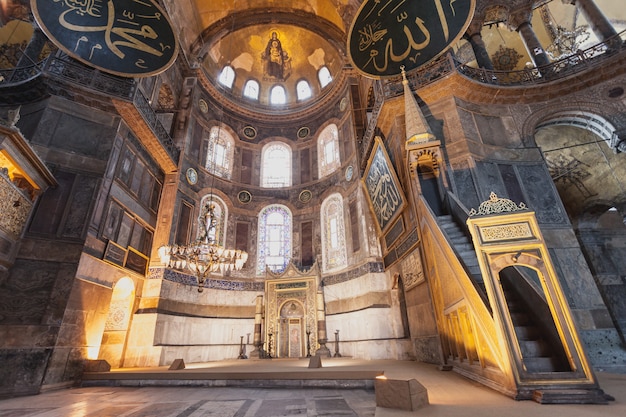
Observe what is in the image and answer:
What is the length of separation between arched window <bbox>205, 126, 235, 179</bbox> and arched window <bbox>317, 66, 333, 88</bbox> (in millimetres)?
5204

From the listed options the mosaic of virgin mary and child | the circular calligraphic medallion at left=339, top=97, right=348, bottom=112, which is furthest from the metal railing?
the mosaic of virgin mary and child

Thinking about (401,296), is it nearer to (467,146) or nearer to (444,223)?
(444,223)

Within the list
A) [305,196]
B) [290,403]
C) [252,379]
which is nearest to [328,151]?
[305,196]

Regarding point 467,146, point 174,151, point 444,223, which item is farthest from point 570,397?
point 174,151

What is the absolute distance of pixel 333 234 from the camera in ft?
36.6

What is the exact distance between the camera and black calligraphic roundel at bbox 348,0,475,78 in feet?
24.0

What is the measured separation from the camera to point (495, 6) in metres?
8.93

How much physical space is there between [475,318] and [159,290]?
7916 millimetres

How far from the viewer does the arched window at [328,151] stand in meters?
12.1

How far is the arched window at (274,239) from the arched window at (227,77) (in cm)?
640

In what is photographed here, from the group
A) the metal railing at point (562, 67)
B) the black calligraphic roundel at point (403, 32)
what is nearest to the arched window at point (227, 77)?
the black calligraphic roundel at point (403, 32)

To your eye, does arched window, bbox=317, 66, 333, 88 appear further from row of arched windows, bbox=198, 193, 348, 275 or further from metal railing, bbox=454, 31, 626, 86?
metal railing, bbox=454, 31, 626, 86

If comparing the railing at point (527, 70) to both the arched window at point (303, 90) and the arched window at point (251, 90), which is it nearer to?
the arched window at point (303, 90)

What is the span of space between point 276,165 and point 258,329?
23.0ft
